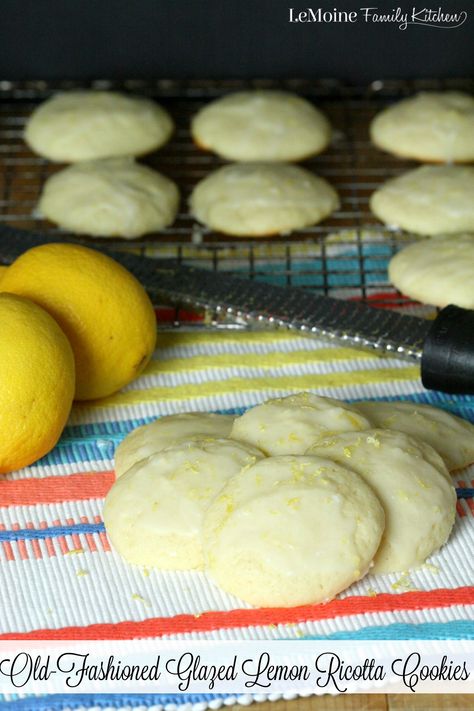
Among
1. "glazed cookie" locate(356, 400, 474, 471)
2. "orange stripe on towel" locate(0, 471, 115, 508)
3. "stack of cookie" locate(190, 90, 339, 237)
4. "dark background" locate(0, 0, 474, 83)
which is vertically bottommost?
"orange stripe on towel" locate(0, 471, 115, 508)

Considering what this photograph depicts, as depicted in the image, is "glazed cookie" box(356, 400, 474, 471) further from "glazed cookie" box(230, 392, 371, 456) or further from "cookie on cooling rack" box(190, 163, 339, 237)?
"cookie on cooling rack" box(190, 163, 339, 237)

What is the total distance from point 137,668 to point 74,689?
2.7 inches

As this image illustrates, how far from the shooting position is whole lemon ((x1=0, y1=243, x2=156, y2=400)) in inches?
55.2

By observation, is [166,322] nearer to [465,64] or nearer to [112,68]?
[112,68]

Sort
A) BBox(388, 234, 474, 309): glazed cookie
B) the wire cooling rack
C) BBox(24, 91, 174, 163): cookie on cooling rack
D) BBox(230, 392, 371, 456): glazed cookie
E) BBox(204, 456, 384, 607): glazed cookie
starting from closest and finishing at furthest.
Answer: BBox(204, 456, 384, 607): glazed cookie
BBox(230, 392, 371, 456): glazed cookie
BBox(388, 234, 474, 309): glazed cookie
the wire cooling rack
BBox(24, 91, 174, 163): cookie on cooling rack

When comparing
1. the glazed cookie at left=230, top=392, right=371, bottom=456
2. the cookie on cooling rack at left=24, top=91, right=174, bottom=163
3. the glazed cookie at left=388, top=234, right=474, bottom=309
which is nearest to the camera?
the glazed cookie at left=230, top=392, right=371, bottom=456

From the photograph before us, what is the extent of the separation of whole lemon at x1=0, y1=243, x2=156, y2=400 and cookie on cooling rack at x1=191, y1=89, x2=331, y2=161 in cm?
72

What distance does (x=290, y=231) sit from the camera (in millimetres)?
1902

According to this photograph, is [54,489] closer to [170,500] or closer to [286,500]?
[170,500]

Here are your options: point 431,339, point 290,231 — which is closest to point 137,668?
point 431,339

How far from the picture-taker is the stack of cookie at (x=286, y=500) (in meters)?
1.10

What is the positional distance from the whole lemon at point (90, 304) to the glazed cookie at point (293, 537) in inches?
14.1

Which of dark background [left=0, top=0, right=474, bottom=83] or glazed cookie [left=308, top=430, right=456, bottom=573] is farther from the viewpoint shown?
dark background [left=0, top=0, right=474, bottom=83]

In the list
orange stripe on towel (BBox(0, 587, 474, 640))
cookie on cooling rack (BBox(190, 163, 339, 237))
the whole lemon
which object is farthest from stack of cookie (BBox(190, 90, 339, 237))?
orange stripe on towel (BBox(0, 587, 474, 640))
